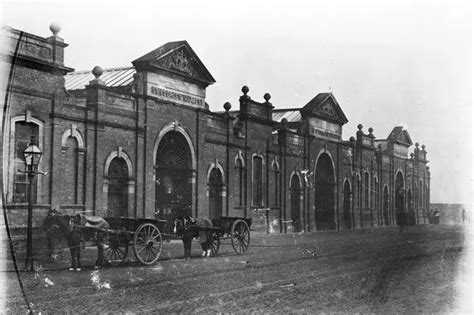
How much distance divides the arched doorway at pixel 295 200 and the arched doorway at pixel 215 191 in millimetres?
7009

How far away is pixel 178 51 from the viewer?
946 inches

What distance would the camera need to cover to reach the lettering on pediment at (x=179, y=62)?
23.4 m

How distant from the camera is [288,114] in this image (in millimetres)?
37938

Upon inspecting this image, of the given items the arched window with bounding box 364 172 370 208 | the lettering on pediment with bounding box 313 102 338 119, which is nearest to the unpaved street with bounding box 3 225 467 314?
the lettering on pediment with bounding box 313 102 338 119

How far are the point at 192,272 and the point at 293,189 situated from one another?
19998 millimetres

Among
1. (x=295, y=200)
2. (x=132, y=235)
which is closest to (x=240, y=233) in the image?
(x=132, y=235)

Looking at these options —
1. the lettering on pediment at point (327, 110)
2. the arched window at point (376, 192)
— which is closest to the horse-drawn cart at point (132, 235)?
the lettering on pediment at point (327, 110)

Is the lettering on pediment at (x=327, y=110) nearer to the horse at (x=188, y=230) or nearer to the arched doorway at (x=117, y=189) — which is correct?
the arched doorway at (x=117, y=189)

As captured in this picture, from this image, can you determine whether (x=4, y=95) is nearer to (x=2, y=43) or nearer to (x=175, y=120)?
(x=2, y=43)

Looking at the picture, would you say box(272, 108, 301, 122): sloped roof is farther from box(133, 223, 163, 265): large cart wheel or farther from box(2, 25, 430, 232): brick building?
box(133, 223, 163, 265): large cart wheel

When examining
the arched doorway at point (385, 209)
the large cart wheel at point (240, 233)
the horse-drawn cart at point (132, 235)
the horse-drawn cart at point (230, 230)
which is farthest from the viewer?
the arched doorway at point (385, 209)

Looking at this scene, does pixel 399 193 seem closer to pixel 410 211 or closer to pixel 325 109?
pixel 410 211

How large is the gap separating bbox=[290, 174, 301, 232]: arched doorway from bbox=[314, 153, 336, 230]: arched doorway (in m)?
2.59

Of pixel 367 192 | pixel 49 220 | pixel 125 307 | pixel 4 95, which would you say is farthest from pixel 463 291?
pixel 367 192
